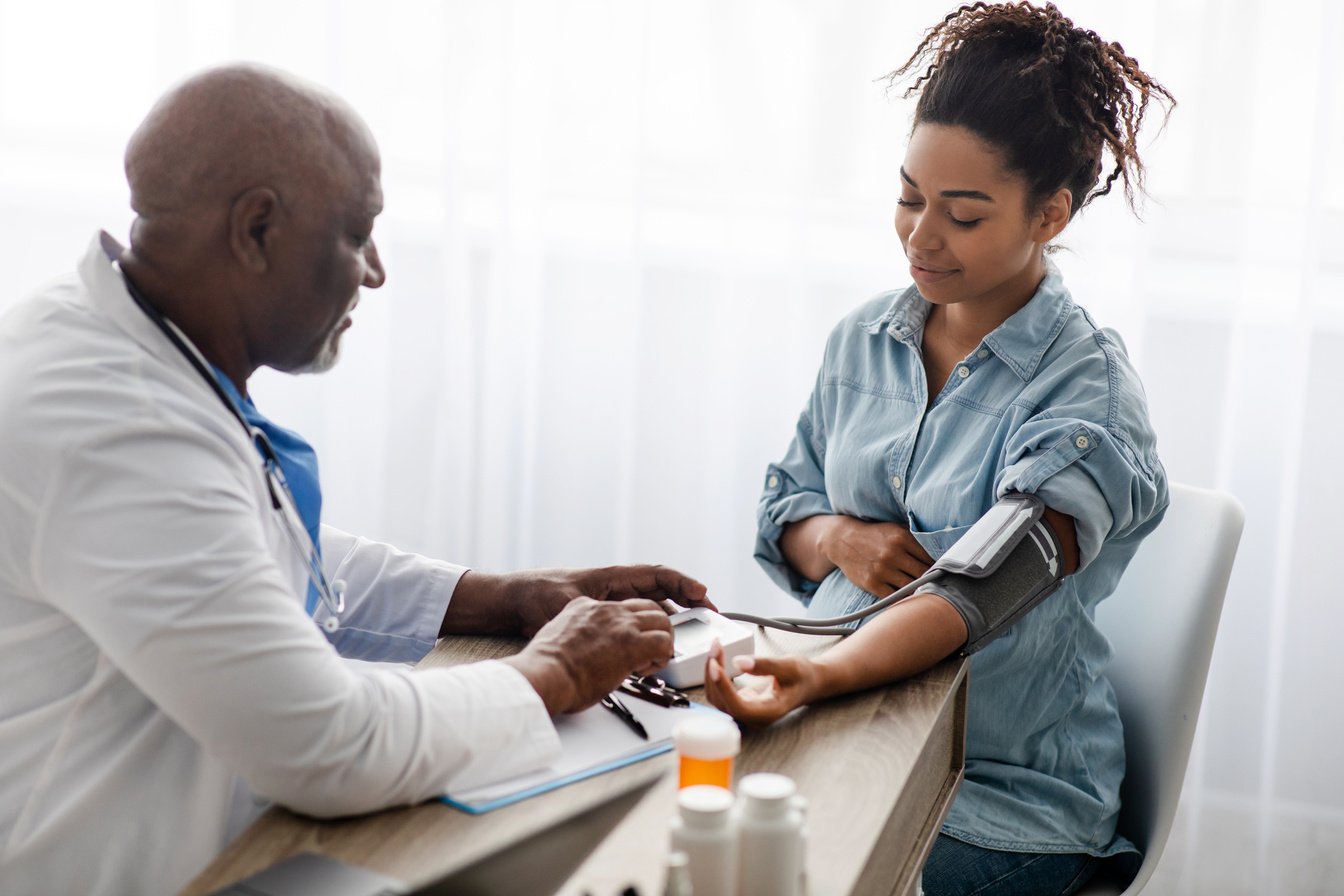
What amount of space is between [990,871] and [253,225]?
993 mm

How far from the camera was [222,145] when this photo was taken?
1041mm

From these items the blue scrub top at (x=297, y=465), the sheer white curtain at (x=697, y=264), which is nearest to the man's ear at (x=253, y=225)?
the blue scrub top at (x=297, y=465)

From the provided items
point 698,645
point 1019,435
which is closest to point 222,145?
point 698,645

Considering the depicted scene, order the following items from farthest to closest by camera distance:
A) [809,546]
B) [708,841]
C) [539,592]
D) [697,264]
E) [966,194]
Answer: [697,264], [809,546], [966,194], [539,592], [708,841]

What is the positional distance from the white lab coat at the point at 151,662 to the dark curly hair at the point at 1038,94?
2.79 feet

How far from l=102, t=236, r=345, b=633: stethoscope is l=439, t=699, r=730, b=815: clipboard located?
10.4 inches

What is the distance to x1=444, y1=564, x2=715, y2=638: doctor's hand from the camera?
1345 millimetres

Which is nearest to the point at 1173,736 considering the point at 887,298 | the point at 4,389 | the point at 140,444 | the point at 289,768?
the point at 887,298

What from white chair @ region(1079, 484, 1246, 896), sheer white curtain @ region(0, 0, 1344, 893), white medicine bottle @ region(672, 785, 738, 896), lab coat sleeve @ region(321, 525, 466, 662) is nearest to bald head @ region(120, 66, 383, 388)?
lab coat sleeve @ region(321, 525, 466, 662)

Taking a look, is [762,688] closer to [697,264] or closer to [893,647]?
[893,647]

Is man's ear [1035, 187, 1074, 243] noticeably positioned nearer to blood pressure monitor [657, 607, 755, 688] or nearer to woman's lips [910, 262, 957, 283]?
woman's lips [910, 262, 957, 283]

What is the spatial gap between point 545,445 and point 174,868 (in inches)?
66.0

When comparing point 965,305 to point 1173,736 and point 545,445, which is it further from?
point 545,445

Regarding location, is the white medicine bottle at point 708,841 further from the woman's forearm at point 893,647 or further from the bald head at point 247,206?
the bald head at point 247,206
